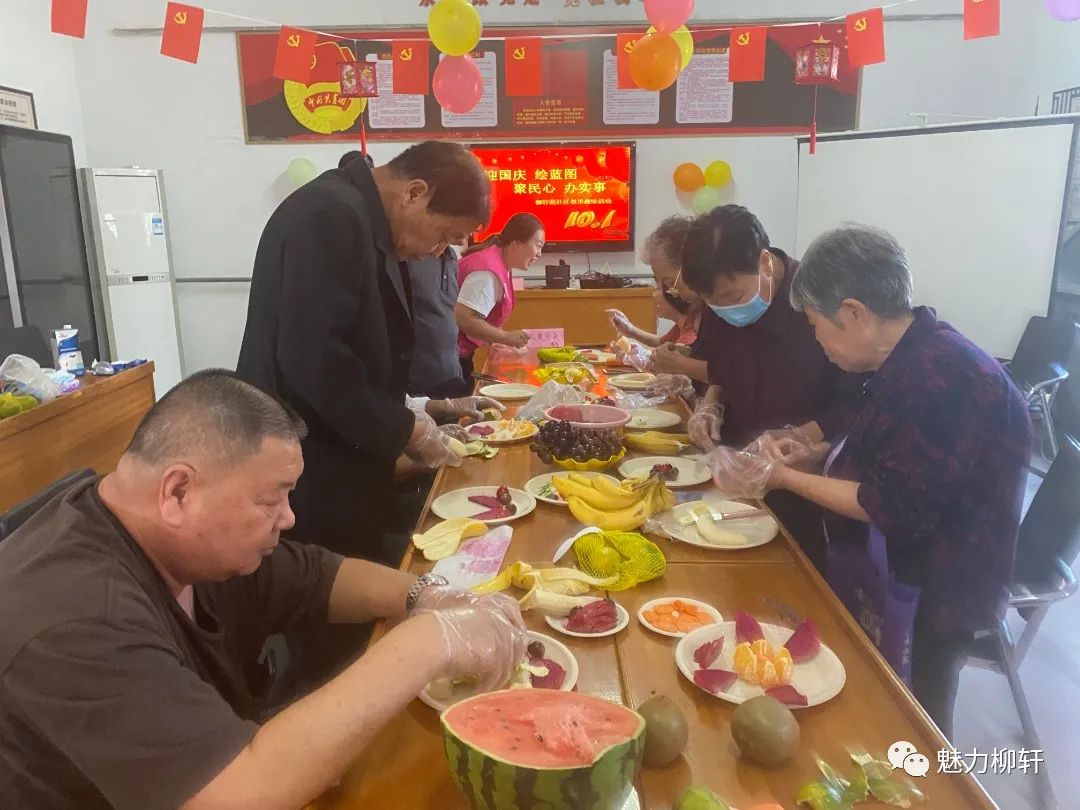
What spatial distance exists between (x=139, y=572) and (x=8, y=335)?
342cm

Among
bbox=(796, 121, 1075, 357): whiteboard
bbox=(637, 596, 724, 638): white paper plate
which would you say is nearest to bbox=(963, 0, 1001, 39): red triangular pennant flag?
bbox=(796, 121, 1075, 357): whiteboard

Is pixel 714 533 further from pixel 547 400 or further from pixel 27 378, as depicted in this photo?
pixel 27 378

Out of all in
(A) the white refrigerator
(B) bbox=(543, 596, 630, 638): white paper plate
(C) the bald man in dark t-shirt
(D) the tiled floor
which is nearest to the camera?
(C) the bald man in dark t-shirt

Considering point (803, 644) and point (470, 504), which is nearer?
point (803, 644)

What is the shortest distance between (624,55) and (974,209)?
2.28 meters

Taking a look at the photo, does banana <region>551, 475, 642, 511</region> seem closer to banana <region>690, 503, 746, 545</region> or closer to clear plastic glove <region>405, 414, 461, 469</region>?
banana <region>690, 503, 746, 545</region>

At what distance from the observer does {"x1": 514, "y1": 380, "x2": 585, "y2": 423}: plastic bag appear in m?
2.82

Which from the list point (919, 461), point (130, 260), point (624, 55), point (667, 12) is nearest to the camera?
point (919, 461)

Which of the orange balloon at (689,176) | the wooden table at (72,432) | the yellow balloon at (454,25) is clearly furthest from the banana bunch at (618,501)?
the orange balloon at (689,176)

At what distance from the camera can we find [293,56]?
404 centimetres

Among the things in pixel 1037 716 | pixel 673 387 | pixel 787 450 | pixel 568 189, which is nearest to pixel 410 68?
pixel 568 189

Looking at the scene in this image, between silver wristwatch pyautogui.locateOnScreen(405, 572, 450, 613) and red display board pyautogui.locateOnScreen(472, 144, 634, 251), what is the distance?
4548mm

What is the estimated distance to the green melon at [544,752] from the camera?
90 cm

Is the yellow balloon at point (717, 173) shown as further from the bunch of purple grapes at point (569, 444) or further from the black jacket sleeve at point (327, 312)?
the black jacket sleeve at point (327, 312)
